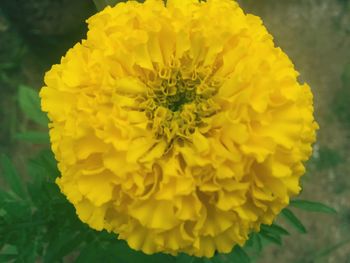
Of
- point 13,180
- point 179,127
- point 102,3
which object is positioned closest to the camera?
point 179,127

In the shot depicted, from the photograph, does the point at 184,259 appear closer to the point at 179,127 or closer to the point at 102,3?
the point at 179,127

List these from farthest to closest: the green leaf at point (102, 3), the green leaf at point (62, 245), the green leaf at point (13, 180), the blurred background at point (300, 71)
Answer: the blurred background at point (300, 71)
the green leaf at point (102, 3)
the green leaf at point (13, 180)
the green leaf at point (62, 245)

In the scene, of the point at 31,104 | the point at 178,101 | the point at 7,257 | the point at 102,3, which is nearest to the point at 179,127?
the point at 178,101

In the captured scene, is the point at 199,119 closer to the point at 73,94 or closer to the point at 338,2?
the point at 73,94

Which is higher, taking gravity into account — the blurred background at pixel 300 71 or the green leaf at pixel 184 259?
the green leaf at pixel 184 259

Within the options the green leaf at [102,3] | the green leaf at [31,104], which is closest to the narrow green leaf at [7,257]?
the green leaf at [31,104]

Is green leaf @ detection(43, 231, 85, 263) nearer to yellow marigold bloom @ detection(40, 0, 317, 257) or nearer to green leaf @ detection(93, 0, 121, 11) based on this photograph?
yellow marigold bloom @ detection(40, 0, 317, 257)

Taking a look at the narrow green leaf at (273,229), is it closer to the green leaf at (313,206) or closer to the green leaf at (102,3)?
the green leaf at (313,206)
